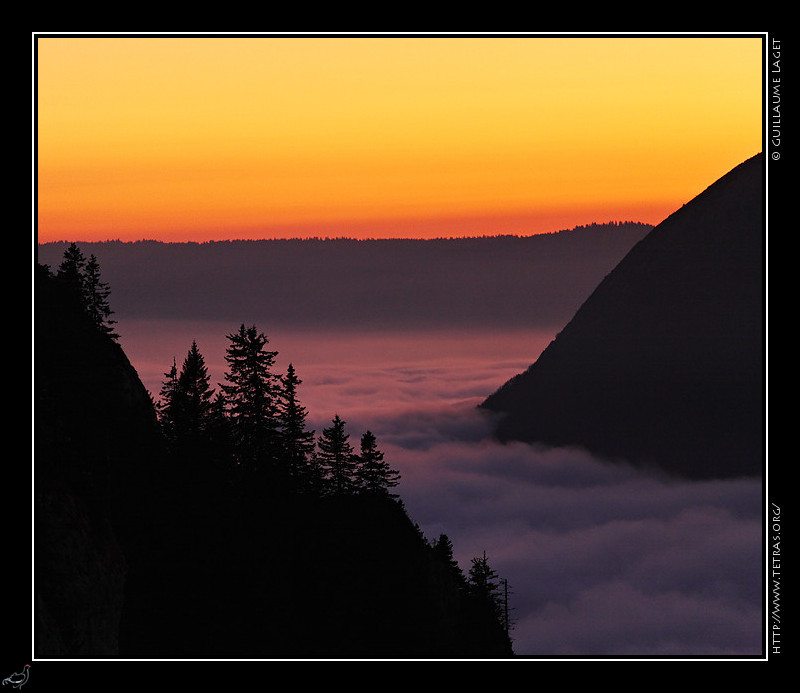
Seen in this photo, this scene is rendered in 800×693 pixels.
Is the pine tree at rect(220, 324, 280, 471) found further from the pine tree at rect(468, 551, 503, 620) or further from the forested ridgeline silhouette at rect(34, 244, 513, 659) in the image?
the pine tree at rect(468, 551, 503, 620)

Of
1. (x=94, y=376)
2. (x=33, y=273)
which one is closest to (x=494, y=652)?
(x=94, y=376)

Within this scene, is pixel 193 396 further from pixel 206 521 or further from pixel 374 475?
pixel 374 475

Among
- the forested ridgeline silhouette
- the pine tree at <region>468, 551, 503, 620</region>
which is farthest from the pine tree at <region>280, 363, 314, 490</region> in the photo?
the pine tree at <region>468, 551, 503, 620</region>

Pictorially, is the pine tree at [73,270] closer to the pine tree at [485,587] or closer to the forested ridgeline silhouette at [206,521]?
the forested ridgeline silhouette at [206,521]
